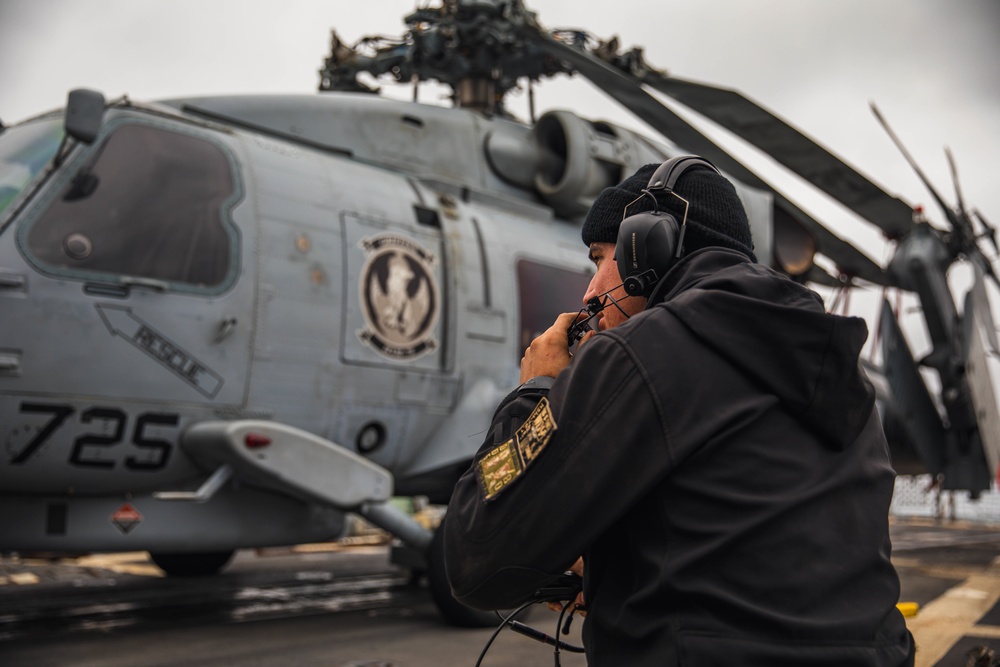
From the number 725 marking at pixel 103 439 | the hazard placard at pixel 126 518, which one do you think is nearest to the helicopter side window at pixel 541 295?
the number 725 marking at pixel 103 439

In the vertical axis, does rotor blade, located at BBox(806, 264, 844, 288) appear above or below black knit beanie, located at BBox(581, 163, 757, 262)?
below

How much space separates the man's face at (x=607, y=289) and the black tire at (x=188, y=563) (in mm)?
7525

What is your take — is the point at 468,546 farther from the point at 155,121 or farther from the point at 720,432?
the point at 155,121

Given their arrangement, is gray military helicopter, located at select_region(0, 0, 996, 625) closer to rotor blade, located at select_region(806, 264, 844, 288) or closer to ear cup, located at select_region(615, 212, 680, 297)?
rotor blade, located at select_region(806, 264, 844, 288)

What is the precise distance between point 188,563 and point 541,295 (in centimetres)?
443

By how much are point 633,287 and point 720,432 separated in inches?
14.9

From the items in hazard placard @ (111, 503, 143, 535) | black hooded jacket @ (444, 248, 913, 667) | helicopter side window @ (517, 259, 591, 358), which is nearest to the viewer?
black hooded jacket @ (444, 248, 913, 667)

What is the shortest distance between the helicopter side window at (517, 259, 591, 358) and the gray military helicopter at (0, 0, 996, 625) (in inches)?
0.7

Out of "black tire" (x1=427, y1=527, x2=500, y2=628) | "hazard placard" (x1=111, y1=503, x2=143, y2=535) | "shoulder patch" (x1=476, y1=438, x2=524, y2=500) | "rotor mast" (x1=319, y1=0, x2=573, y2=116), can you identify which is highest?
"rotor mast" (x1=319, y1=0, x2=573, y2=116)

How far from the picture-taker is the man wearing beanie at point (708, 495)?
1.19m

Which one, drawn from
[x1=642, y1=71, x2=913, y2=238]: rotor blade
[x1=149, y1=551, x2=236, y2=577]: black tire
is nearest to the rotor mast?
[x1=642, y1=71, x2=913, y2=238]: rotor blade

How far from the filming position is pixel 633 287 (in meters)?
1.52

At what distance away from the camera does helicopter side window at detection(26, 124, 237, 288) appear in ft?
15.5

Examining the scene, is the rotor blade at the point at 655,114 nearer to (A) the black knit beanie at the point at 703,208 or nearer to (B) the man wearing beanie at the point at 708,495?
(A) the black knit beanie at the point at 703,208
